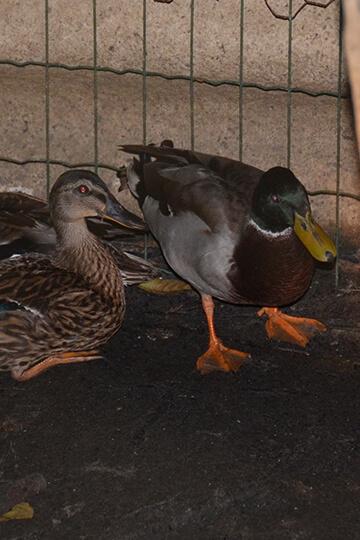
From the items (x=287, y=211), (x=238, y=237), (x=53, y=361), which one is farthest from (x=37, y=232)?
(x=287, y=211)

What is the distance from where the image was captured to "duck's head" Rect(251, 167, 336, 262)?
12.3 ft

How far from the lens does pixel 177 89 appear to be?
5.01 meters

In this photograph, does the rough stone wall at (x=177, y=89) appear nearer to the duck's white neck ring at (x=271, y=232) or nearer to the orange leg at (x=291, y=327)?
the orange leg at (x=291, y=327)

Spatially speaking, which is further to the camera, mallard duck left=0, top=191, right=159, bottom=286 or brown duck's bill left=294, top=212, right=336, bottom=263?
mallard duck left=0, top=191, right=159, bottom=286

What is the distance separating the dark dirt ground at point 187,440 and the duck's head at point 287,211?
2.22 ft

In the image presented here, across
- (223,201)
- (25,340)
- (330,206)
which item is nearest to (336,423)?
(223,201)

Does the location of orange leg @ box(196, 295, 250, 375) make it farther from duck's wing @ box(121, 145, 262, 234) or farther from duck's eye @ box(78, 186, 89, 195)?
duck's eye @ box(78, 186, 89, 195)

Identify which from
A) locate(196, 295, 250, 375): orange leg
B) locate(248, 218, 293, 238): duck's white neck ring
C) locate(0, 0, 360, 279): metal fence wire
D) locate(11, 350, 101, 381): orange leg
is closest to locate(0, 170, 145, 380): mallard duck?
locate(11, 350, 101, 381): orange leg

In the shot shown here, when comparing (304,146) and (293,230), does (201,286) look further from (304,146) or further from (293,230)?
(304,146)

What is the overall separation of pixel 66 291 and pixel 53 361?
37 centimetres

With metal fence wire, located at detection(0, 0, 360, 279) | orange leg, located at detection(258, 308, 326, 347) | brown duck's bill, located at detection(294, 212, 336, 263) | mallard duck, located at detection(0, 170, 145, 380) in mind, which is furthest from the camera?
metal fence wire, located at detection(0, 0, 360, 279)

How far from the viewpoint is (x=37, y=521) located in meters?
2.85

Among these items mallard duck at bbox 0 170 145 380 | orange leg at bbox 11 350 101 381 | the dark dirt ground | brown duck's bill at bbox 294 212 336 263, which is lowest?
the dark dirt ground

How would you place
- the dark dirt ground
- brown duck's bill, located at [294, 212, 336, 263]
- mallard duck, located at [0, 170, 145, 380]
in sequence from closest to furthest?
the dark dirt ground < brown duck's bill, located at [294, 212, 336, 263] < mallard duck, located at [0, 170, 145, 380]
